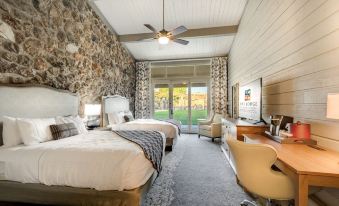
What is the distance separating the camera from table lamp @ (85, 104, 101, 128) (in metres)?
4.65

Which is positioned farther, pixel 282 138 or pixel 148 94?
pixel 148 94

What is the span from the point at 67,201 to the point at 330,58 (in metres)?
2.97

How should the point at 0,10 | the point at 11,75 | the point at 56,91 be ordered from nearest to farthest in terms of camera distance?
1. the point at 0,10
2. the point at 11,75
3. the point at 56,91

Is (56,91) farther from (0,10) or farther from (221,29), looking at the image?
(221,29)

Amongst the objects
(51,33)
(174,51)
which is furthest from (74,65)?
(174,51)

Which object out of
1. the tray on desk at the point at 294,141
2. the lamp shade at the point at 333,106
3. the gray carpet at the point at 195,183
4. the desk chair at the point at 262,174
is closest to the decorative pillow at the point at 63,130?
the gray carpet at the point at 195,183

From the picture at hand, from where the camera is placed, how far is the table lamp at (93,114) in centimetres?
465

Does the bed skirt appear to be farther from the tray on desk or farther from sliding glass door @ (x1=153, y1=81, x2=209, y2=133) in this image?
sliding glass door @ (x1=153, y1=81, x2=209, y2=133)

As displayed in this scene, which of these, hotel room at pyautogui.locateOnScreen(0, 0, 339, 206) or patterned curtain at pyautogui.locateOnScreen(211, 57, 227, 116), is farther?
patterned curtain at pyautogui.locateOnScreen(211, 57, 227, 116)

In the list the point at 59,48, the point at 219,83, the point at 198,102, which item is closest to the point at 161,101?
the point at 198,102

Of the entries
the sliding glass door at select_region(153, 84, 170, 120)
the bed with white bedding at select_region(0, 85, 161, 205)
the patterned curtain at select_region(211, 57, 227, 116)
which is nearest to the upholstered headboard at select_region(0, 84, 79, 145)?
the bed with white bedding at select_region(0, 85, 161, 205)

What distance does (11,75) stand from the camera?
2881 millimetres

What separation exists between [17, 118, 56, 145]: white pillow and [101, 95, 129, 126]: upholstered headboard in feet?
7.51

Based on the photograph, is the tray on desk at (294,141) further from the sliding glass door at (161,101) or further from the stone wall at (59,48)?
the sliding glass door at (161,101)
